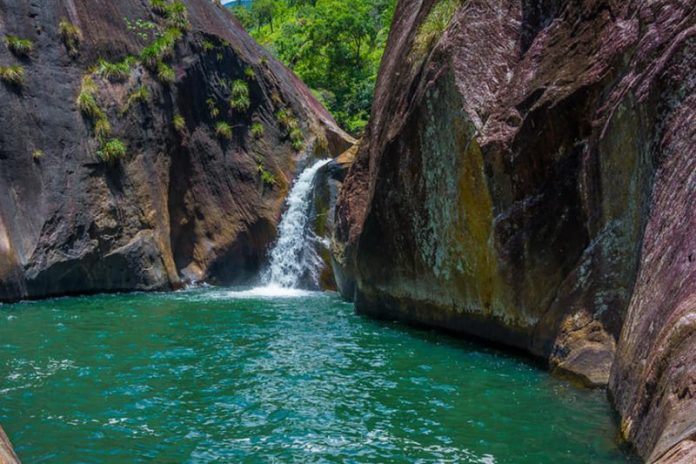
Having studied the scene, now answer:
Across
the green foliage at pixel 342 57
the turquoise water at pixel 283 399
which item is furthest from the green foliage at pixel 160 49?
the green foliage at pixel 342 57

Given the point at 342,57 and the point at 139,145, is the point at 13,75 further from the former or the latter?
the point at 342,57

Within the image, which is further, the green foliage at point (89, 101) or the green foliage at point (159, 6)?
the green foliage at point (159, 6)

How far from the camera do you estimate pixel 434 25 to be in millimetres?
13477

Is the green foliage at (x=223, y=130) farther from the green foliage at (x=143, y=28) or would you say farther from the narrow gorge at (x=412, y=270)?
the green foliage at (x=143, y=28)

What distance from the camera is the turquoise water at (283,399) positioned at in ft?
23.8

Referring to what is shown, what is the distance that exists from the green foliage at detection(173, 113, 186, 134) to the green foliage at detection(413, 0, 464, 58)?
13.3 meters

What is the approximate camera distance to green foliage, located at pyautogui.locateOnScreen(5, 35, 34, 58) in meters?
21.7

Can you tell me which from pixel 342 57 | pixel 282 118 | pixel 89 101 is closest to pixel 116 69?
pixel 89 101

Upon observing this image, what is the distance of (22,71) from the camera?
70.6ft

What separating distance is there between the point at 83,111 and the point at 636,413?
2038 centimetres

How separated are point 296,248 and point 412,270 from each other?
35.7 ft

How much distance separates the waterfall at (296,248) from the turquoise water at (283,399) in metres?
9.24

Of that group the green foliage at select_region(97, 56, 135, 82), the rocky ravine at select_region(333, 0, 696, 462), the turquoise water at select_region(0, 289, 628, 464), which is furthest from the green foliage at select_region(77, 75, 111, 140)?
the rocky ravine at select_region(333, 0, 696, 462)

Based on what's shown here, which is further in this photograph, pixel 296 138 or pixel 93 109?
pixel 296 138
